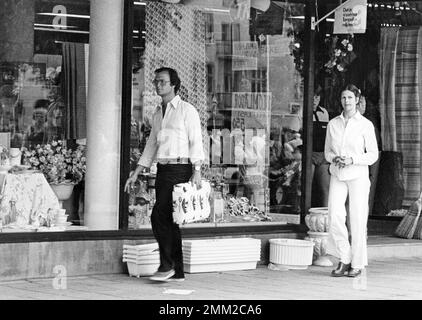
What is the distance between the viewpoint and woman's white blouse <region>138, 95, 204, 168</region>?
930 centimetres

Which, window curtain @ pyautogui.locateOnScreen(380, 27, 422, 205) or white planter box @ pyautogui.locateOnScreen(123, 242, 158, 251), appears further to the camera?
window curtain @ pyautogui.locateOnScreen(380, 27, 422, 205)

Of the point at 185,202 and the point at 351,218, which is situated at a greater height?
the point at 185,202

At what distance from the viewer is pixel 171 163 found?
9.29 meters

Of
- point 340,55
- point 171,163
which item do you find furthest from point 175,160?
point 340,55

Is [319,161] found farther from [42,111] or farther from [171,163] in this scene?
[42,111]

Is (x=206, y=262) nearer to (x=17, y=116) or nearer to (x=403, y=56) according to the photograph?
(x=17, y=116)

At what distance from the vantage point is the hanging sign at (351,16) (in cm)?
1193

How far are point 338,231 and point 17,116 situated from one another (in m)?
3.33

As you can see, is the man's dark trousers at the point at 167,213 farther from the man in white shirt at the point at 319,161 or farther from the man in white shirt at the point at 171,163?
the man in white shirt at the point at 319,161

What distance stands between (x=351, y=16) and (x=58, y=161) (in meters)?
3.94

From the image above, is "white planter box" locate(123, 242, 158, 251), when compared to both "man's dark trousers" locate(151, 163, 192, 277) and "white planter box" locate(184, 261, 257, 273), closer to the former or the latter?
"white planter box" locate(184, 261, 257, 273)

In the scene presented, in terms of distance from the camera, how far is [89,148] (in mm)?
10312

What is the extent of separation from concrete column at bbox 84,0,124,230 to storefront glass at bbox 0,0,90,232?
0.07 meters

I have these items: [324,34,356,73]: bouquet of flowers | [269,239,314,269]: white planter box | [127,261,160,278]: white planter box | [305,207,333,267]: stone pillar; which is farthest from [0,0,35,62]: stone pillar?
[324,34,356,73]: bouquet of flowers
